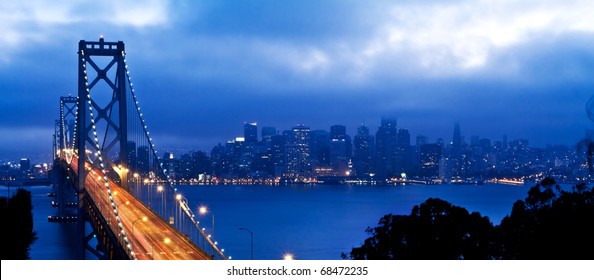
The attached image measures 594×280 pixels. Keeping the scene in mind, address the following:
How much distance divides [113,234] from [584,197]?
35.2ft

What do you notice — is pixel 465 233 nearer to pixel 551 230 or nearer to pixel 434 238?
pixel 434 238

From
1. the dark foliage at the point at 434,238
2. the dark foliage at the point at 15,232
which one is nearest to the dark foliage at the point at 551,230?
the dark foliage at the point at 434,238

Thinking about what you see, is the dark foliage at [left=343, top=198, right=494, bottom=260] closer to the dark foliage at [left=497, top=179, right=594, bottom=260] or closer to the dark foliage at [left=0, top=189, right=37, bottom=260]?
the dark foliage at [left=497, top=179, right=594, bottom=260]

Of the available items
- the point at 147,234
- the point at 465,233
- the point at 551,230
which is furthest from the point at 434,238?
the point at 147,234

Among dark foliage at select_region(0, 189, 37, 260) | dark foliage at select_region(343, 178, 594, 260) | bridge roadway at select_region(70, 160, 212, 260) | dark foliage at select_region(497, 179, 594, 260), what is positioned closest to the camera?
dark foliage at select_region(497, 179, 594, 260)

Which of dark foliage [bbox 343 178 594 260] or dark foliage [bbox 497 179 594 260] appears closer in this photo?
dark foliage [bbox 497 179 594 260]

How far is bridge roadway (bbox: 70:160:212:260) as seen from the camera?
16.6 meters

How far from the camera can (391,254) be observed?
18156 mm

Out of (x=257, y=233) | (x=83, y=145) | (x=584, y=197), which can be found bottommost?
(x=257, y=233)

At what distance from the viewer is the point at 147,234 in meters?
19.8

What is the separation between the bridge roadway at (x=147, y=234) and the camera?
16641mm

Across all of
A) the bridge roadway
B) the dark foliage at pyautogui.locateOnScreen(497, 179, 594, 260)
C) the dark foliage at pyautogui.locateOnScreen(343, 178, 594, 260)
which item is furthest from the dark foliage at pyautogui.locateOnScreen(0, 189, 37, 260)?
the dark foliage at pyautogui.locateOnScreen(497, 179, 594, 260)

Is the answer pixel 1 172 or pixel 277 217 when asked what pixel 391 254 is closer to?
pixel 277 217
